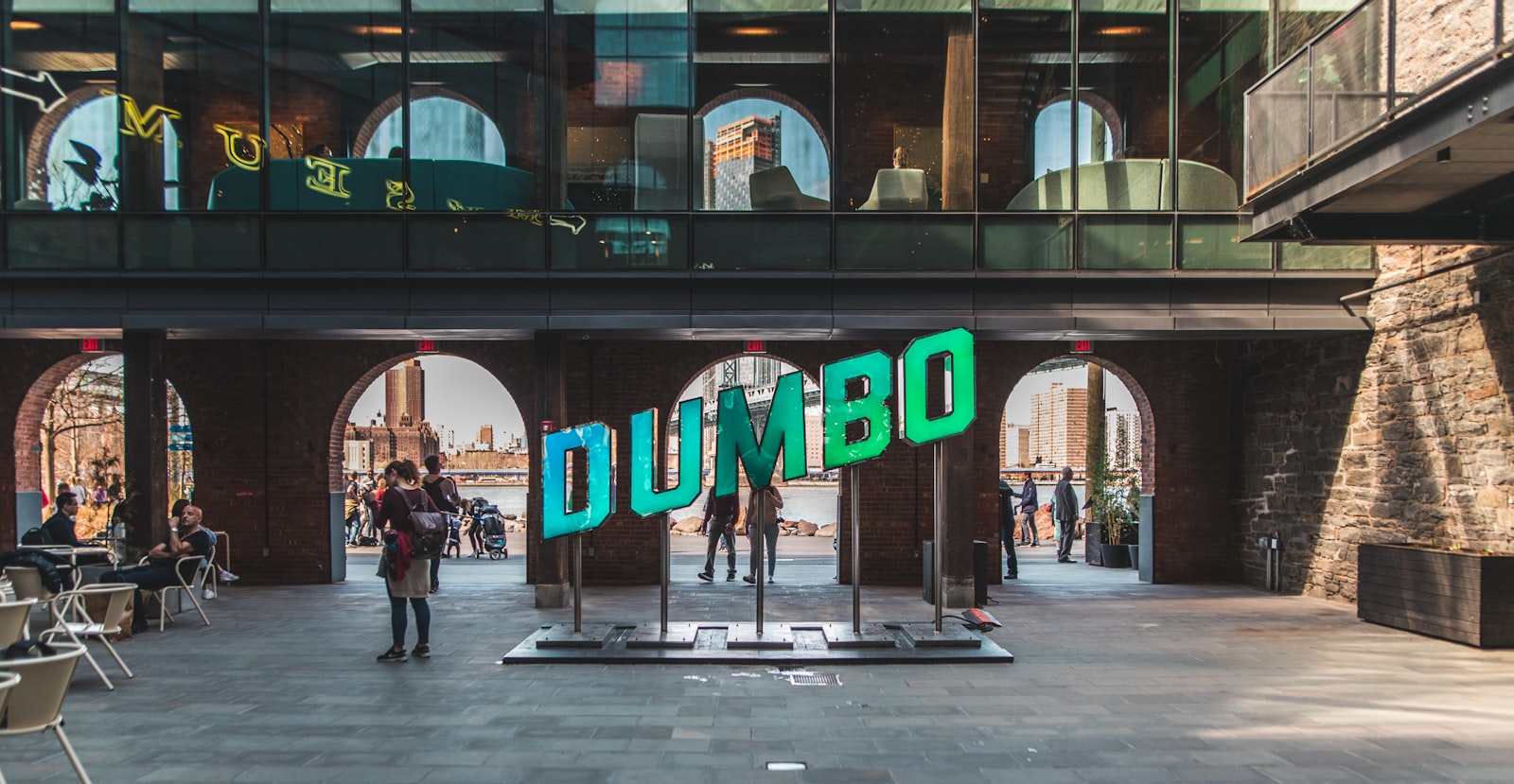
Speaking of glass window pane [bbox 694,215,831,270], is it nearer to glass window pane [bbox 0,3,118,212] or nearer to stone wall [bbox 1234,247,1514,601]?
stone wall [bbox 1234,247,1514,601]

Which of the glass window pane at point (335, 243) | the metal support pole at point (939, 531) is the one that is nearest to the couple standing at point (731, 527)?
the metal support pole at point (939, 531)

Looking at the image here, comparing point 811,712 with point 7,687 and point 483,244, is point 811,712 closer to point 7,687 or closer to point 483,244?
point 7,687

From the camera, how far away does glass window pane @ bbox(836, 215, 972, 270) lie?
11.4 metres

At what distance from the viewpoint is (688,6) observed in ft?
39.0

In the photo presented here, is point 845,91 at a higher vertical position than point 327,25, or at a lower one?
lower

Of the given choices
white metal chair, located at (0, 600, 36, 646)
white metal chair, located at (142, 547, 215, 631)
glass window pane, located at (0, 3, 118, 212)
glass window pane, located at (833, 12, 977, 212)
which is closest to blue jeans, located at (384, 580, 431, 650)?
white metal chair, located at (0, 600, 36, 646)

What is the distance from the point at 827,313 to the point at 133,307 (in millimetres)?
9427

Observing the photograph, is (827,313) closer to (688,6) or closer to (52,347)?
(688,6)

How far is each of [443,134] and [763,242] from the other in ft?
15.8

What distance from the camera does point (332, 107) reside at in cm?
1204

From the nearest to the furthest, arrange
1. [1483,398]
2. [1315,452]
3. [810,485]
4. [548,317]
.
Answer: [1483,398]
[548,317]
[1315,452]
[810,485]

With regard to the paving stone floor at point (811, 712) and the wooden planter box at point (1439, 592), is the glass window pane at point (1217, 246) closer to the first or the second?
the wooden planter box at point (1439, 592)

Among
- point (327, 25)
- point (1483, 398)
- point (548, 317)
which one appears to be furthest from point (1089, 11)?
point (327, 25)

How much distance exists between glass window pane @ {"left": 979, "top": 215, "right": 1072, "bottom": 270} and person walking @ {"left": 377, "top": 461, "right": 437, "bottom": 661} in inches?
306
